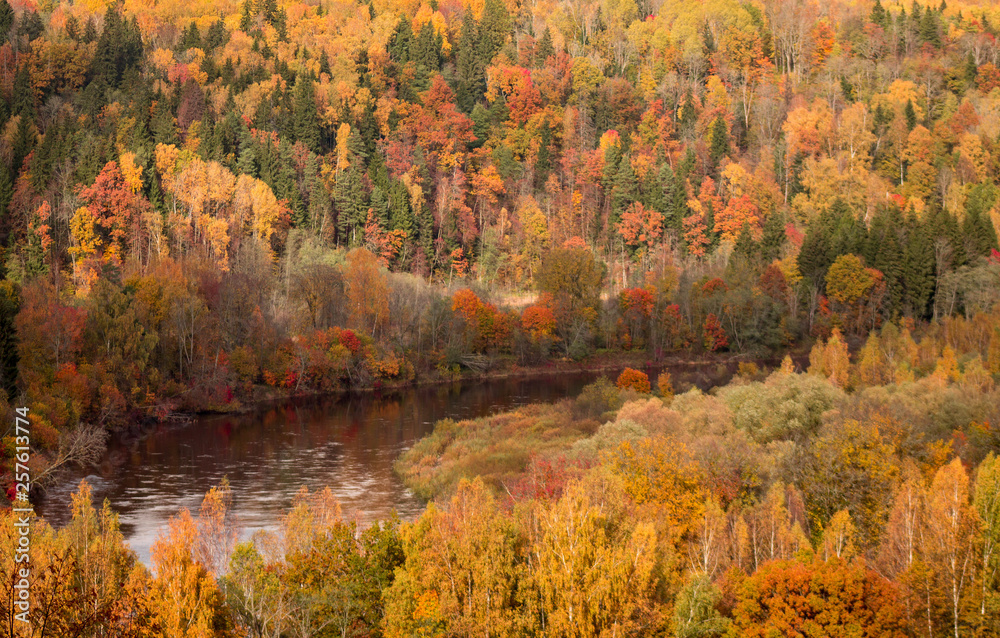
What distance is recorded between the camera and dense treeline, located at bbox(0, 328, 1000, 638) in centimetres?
2528

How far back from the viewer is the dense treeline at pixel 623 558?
82.9ft

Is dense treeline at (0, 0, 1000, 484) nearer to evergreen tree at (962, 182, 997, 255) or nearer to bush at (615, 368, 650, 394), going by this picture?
evergreen tree at (962, 182, 997, 255)

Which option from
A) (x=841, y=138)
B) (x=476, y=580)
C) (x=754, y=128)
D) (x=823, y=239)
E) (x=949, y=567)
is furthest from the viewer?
(x=754, y=128)

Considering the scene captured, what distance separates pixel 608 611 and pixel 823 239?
3873 inches

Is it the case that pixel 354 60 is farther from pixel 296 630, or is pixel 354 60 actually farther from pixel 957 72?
pixel 296 630

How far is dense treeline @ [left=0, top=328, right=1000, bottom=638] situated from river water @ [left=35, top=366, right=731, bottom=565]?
22.7 ft

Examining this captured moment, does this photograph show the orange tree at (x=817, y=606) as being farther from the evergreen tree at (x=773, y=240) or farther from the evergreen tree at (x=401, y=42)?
the evergreen tree at (x=401, y=42)

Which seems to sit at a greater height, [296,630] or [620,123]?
[620,123]

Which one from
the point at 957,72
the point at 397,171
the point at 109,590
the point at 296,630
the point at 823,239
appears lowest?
the point at 296,630

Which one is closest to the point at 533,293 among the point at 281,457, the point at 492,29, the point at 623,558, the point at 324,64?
the point at 324,64

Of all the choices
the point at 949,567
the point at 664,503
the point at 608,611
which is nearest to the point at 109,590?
the point at 608,611

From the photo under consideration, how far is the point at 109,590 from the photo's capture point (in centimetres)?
2584

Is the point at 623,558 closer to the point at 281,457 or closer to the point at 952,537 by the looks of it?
the point at 952,537

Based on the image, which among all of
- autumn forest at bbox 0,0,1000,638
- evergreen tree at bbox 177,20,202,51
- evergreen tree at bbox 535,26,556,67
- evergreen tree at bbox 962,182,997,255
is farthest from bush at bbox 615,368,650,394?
evergreen tree at bbox 177,20,202,51
